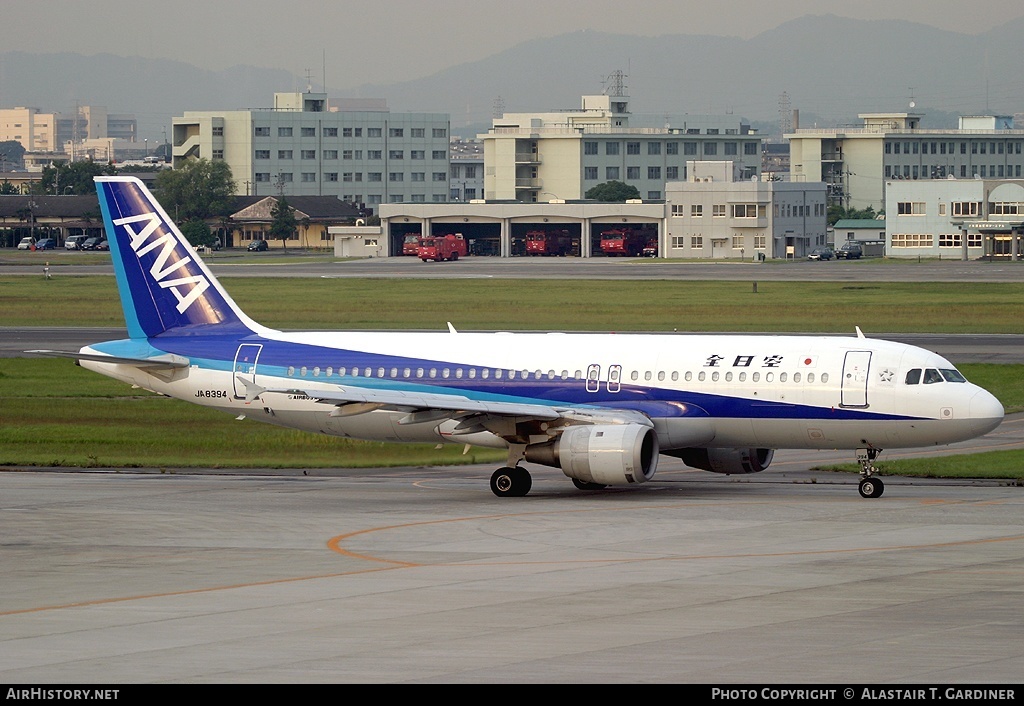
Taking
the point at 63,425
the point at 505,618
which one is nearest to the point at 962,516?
the point at 505,618

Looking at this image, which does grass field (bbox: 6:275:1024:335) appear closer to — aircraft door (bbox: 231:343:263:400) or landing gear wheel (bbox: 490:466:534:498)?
aircraft door (bbox: 231:343:263:400)

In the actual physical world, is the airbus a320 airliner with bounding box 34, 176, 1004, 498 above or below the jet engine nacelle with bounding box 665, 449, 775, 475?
above

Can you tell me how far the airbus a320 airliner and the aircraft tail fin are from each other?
0.04 m

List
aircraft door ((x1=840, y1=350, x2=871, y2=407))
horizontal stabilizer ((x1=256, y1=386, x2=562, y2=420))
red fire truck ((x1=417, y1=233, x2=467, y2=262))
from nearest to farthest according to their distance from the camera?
1. aircraft door ((x1=840, y1=350, x2=871, y2=407))
2. horizontal stabilizer ((x1=256, y1=386, x2=562, y2=420))
3. red fire truck ((x1=417, y1=233, x2=467, y2=262))

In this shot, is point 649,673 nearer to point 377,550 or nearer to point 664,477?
point 377,550

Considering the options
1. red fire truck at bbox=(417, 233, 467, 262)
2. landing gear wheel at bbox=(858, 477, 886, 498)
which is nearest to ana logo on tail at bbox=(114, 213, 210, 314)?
landing gear wheel at bbox=(858, 477, 886, 498)

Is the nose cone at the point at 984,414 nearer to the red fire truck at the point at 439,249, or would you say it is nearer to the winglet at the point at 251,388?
the winglet at the point at 251,388

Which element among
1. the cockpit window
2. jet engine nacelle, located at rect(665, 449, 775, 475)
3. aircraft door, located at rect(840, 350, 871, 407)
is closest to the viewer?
aircraft door, located at rect(840, 350, 871, 407)

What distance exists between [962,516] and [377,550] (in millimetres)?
14503

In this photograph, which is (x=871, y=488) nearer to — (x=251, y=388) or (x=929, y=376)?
(x=929, y=376)

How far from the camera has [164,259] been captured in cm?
4831

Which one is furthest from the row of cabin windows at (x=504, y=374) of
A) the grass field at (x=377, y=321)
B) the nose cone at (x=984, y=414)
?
the grass field at (x=377, y=321)

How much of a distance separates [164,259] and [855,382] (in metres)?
21.6

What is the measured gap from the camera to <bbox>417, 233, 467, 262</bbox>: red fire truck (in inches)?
7515
